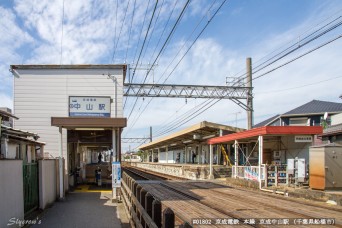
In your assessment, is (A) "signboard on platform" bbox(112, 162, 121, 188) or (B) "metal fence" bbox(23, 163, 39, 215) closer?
(B) "metal fence" bbox(23, 163, 39, 215)

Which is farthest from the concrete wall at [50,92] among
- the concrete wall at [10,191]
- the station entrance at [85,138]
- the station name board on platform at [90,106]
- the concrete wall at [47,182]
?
the concrete wall at [10,191]

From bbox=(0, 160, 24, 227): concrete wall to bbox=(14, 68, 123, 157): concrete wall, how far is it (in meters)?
A: 11.3

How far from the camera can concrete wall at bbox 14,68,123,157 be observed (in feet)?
65.2

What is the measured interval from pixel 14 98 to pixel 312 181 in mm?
15673

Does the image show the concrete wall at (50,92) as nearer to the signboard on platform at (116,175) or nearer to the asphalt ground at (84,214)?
the signboard on platform at (116,175)

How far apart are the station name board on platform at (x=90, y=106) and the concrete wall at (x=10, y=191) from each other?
33.9 feet

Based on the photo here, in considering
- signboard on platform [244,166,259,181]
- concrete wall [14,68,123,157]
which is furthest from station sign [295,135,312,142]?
concrete wall [14,68,123,157]

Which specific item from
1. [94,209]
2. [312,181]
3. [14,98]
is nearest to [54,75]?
[14,98]

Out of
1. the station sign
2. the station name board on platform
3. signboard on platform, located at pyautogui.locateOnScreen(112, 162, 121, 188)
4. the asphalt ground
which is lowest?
the asphalt ground

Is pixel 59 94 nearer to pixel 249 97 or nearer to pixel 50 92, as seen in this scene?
pixel 50 92

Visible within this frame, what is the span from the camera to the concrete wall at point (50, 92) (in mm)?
19875

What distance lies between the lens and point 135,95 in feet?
93.9

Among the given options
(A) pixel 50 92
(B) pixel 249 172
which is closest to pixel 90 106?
(A) pixel 50 92

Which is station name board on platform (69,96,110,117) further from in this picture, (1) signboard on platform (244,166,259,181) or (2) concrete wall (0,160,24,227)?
(2) concrete wall (0,160,24,227)
